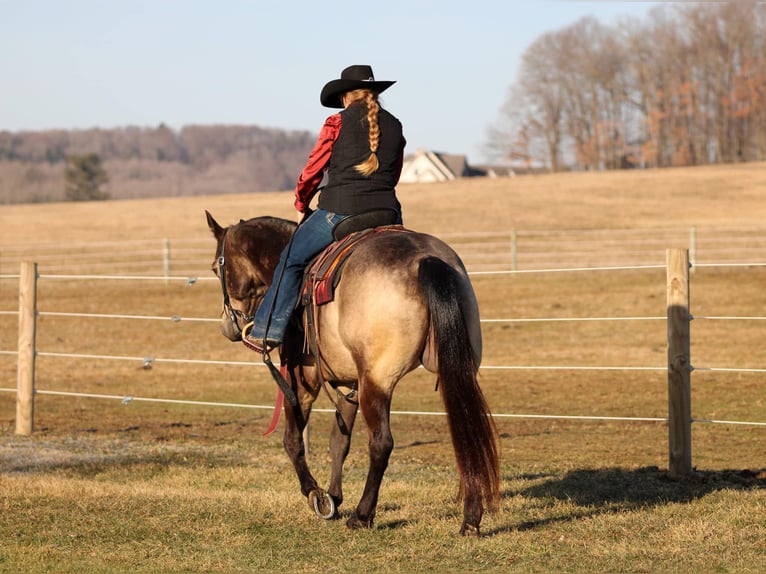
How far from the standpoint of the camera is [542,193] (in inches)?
1994

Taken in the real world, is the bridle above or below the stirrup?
above

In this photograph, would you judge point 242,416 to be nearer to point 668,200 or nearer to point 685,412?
→ point 685,412

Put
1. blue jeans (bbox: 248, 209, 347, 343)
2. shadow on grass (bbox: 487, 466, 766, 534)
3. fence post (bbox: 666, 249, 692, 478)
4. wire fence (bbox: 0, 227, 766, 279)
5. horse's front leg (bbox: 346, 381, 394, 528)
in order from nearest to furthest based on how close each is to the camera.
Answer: horse's front leg (bbox: 346, 381, 394, 528) → blue jeans (bbox: 248, 209, 347, 343) → shadow on grass (bbox: 487, 466, 766, 534) → fence post (bbox: 666, 249, 692, 478) → wire fence (bbox: 0, 227, 766, 279)

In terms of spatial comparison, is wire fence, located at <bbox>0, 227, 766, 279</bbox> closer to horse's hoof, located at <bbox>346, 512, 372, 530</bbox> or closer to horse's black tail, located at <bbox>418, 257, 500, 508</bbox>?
horse's hoof, located at <bbox>346, 512, 372, 530</bbox>

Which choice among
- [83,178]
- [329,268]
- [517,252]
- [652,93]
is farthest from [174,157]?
[329,268]

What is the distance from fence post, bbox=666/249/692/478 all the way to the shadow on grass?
0.18 meters

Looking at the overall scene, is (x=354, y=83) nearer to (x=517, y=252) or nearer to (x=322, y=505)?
(x=322, y=505)

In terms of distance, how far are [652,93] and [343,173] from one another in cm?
7621

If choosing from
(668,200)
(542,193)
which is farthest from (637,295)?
(542,193)

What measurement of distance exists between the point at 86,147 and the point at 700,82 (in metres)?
87.3

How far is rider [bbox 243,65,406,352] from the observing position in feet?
21.0

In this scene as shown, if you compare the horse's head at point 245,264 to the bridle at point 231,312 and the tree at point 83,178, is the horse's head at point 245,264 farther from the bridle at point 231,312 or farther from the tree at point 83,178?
the tree at point 83,178

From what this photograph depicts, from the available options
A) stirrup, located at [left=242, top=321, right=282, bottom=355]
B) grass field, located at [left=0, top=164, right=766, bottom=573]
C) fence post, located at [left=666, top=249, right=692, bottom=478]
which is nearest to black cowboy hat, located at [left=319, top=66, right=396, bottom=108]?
stirrup, located at [left=242, top=321, right=282, bottom=355]

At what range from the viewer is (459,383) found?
572cm
